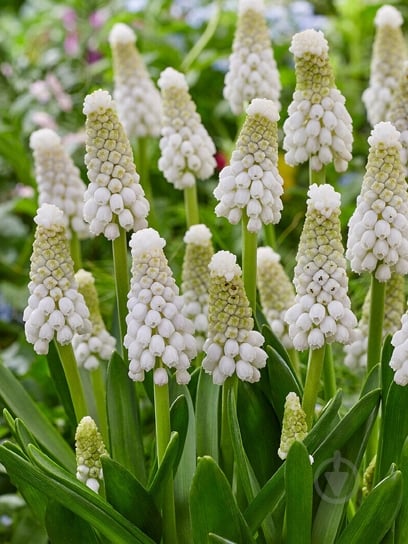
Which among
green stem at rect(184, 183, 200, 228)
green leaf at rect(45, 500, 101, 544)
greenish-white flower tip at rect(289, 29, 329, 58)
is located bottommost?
green leaf at rect(45, 500, 101, 544)

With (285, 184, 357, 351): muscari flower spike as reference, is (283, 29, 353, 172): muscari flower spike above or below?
above

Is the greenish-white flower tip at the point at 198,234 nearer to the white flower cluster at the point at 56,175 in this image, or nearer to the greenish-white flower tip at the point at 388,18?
the white flower cluster at the point at 56,175

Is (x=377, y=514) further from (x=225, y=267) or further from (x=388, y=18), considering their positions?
(x=388, y=18)

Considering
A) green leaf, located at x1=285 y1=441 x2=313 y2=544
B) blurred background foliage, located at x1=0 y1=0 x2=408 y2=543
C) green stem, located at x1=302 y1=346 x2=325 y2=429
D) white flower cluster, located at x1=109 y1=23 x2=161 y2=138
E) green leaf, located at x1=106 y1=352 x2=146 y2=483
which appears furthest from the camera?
blurred background foliage, located at x1=0 y1=0 x2=408 y2=543

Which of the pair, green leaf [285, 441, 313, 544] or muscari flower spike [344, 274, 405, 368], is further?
muscari flower spike [344, 274, 405, 368]

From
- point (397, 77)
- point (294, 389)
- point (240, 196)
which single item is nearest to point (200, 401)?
point (294, 389)

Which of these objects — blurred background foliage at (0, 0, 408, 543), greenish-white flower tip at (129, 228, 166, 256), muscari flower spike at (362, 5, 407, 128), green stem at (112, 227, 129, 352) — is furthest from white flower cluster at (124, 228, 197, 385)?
blurred background foliage at (0, 0, 408, 543)

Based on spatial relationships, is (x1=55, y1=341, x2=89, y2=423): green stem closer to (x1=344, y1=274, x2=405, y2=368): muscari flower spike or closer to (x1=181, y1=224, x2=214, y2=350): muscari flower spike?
(x1=181, y1=224, x2=214, y2=350): muscari flower spike

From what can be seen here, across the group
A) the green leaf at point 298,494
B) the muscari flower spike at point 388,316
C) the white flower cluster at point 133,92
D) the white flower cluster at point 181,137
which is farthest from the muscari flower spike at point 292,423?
the white flower cluster at point 133,92
